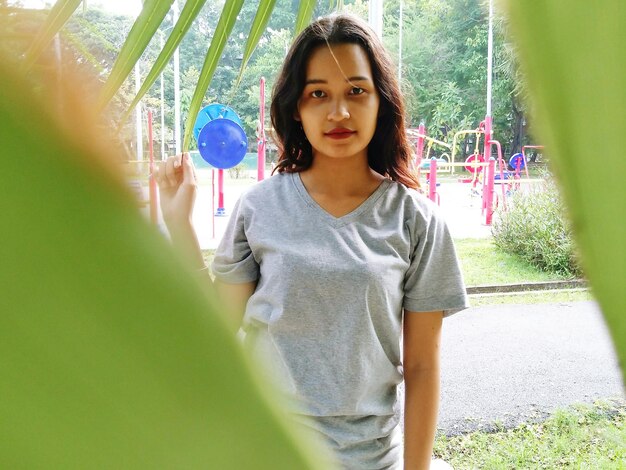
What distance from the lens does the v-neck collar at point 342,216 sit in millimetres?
623

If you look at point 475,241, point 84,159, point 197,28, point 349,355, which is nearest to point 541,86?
point 84,159

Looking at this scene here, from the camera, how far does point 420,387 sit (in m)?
0.68

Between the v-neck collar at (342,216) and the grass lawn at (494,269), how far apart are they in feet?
6.86

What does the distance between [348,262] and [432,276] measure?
10 centimetres

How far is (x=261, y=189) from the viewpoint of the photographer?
0.69 meters

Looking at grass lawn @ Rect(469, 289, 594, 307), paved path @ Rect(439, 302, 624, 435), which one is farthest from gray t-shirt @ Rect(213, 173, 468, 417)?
grass lawn @ Rect(469, 289, 594, 307)

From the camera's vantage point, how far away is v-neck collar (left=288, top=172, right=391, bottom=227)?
2.04ft

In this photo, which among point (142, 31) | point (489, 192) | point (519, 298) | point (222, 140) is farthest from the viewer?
point (489, 192)

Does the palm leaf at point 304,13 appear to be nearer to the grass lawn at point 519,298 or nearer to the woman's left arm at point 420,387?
the woman's left arm at point 420,387

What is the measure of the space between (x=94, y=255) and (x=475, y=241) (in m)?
3.55

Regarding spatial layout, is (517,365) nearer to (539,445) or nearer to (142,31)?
(539,445)

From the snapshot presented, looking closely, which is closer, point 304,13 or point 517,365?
point 304,13

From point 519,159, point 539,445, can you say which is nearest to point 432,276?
point 519,159

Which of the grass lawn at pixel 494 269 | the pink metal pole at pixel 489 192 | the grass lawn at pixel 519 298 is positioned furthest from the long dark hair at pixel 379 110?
the pink metal pole at pixel 489 192
